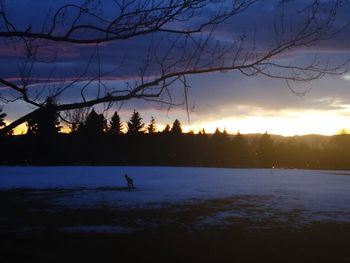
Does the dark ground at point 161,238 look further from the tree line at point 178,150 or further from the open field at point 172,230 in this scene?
the tree line at point 178,150

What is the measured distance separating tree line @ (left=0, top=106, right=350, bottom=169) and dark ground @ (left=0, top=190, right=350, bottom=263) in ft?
148

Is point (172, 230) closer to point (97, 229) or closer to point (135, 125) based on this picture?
point (97, 229)

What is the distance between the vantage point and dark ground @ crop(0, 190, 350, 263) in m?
8.45

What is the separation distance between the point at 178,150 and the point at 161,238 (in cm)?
7424

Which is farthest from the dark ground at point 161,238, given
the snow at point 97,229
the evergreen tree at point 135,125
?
the evergreen tree at point 135,125

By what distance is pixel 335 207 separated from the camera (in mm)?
16641

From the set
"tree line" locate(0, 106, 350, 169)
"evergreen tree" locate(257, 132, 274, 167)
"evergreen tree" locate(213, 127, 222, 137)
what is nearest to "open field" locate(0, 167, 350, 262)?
"tree line" locate(0, 106, 350, 169)

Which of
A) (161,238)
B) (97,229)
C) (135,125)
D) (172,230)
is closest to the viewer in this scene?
(161,238)

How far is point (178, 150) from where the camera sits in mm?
84250

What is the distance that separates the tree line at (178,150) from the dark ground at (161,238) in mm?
45255

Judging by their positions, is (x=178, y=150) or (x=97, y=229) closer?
(x=97, y=229)

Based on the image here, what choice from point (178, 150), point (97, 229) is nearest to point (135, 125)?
point (178, 150)

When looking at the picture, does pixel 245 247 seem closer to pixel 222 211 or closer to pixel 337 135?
pixel 222 211

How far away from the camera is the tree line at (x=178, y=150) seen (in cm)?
6384
